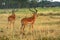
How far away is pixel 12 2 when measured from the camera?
73.1 metres

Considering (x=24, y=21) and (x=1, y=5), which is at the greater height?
(x=24, y=21)

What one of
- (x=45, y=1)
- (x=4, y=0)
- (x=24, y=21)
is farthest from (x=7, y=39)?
(x=45, y=1)

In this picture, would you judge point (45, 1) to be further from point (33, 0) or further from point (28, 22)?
point (28, 22)

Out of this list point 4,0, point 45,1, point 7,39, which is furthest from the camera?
point 45,1

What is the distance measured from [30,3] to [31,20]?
60.9 metres

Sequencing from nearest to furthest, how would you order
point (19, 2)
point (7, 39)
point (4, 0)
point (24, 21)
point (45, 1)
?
point (7, 39)
point (24, 21)
point (19, 2)
point (4, 0)
point (45, 1)

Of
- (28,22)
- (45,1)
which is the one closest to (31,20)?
(28,22)

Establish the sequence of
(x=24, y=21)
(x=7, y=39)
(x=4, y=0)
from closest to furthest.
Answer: (x=7, y=39) < (x=24, y=21) < (x=4, y=0)

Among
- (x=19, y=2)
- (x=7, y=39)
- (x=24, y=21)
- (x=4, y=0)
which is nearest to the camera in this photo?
(x=7, y=39)

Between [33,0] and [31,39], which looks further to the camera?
[33,0]

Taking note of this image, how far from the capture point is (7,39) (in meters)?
10.6

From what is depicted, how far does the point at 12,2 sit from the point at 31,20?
57.3 metres

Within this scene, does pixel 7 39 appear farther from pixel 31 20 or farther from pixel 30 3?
pixel 30 3

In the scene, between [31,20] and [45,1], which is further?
[45,1]
